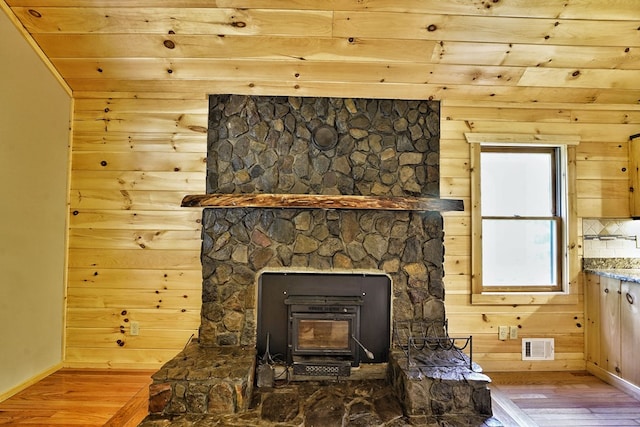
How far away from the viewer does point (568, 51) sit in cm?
270

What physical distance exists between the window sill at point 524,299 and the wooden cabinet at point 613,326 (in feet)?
0.59

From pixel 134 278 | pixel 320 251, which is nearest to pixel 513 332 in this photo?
pixel 320 251

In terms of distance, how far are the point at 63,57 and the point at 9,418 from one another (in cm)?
261

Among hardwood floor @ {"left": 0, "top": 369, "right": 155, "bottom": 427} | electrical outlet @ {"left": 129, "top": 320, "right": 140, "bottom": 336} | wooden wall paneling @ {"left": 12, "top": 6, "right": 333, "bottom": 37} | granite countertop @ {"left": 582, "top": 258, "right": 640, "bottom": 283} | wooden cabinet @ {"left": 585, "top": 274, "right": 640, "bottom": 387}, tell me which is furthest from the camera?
granite countertop @ {"left": 582, "top": 258, "right": 640, "bottom": 283}

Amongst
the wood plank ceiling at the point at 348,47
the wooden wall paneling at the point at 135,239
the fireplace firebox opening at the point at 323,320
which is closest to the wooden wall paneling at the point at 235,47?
the wood plank ceiling at the point at 348,47

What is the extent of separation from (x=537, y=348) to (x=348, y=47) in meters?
3.00

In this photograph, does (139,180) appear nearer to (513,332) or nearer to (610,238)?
(513,332)

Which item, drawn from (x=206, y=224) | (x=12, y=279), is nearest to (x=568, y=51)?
(x=206, y=224)

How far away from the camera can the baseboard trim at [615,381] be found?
108 inches

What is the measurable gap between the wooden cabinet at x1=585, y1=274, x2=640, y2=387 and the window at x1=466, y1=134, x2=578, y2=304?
203 mm

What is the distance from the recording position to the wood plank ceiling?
8.00 feet

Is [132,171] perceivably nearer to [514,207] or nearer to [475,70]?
[475,70]

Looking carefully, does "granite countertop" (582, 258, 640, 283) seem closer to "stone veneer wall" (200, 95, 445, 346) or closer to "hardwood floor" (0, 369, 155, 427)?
"stone veneer wall" (200, 95, 445, 346)

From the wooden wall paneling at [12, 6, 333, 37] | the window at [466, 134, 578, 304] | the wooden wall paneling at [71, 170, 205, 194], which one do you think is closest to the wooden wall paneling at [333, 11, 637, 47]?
the wooden wall paneling at [12, 6, 333, 37]
